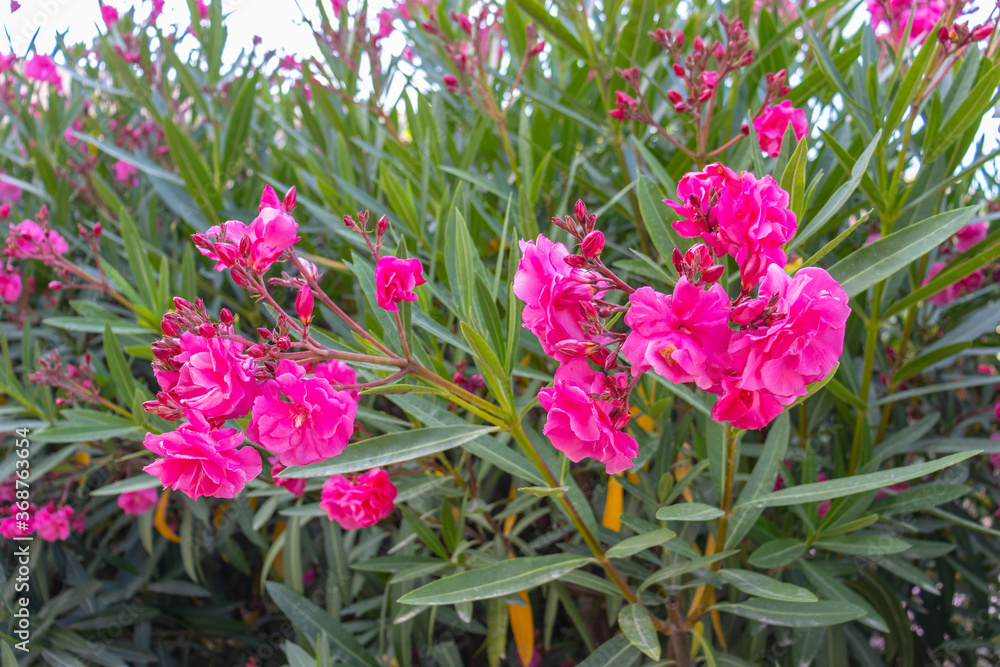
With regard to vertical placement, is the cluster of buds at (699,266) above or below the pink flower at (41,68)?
below

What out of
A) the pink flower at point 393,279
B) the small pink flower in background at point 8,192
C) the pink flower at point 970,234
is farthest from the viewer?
the small pink flower in background at point 8,192

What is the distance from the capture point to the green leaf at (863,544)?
107cm

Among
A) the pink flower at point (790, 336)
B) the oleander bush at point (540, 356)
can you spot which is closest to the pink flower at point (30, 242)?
the oleander bush at point (540, 356)

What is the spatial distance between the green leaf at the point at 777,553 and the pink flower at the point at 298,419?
0.78 metres

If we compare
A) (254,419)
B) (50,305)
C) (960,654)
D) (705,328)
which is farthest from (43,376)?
(960,654)

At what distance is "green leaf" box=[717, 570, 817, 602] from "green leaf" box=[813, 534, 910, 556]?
0.22 m

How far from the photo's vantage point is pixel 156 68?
7.96 ft

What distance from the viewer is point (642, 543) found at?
94 centimetres

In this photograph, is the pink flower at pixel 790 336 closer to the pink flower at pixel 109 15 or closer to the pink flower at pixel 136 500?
the pink flower at pixel 136 500

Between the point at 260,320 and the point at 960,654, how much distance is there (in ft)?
6.81

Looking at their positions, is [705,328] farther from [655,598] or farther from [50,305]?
[50,305]

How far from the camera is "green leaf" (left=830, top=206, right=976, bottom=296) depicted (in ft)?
2.59

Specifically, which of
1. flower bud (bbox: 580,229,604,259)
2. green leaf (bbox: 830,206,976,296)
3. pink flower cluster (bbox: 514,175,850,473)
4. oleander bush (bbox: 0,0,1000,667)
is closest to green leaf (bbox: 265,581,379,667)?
oleander bush (bbox: 0,0,1000,667)

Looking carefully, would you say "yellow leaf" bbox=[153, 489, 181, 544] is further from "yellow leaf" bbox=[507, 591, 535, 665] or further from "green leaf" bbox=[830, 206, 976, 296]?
"green leaf" bbox=[830, 206, 976, 296]
